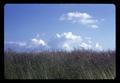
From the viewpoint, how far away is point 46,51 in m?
2.78

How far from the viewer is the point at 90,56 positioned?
113 inches

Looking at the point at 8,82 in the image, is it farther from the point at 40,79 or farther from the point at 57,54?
the point at 57,54

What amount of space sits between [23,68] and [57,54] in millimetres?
413

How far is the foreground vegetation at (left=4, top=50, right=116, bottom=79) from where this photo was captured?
2.82 m

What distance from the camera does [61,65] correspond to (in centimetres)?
285

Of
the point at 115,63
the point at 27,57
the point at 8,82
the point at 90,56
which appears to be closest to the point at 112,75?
the point at 115,63

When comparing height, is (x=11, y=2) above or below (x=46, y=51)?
above

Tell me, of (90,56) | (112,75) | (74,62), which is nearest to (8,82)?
(74,62)

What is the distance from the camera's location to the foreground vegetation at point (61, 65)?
9.25 ft
